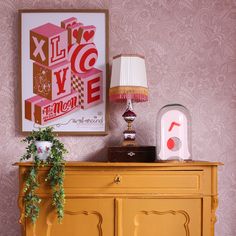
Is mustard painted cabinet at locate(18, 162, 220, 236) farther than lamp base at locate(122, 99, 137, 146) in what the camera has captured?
No

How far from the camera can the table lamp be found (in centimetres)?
251

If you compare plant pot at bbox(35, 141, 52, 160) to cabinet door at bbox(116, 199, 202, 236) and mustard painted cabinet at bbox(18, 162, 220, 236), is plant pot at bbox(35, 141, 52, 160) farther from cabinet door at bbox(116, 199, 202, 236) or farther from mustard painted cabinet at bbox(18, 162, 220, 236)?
cabinet door at bbox(116, 199, 202, 236)

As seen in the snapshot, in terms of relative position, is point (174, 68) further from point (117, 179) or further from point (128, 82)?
point (117, 179)

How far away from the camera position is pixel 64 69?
2.82m

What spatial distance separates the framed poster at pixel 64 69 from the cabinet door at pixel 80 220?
0.65 metres

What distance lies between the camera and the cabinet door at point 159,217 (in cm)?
228

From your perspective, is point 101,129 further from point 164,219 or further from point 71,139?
point 164,219

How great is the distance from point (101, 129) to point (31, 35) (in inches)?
34.9

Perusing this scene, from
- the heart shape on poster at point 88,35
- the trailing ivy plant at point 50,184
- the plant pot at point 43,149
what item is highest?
the heart shape on poster at point 88,35

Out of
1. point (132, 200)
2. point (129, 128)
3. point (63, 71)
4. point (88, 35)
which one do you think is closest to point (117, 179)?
point (132, 200)

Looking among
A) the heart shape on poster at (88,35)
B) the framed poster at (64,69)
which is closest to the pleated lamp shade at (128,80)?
the framed poster at (64,69)

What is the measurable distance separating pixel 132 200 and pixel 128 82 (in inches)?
30.5

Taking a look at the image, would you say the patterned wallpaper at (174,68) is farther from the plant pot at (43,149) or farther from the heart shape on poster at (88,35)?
the plant pot at (43,149)

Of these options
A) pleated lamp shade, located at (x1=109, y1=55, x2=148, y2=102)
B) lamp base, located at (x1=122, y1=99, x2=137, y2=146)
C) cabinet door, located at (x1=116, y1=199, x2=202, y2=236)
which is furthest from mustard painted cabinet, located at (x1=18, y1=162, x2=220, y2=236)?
pleated lamp shade, located at (x1=109, y1=55, x2=148, y2=102)
